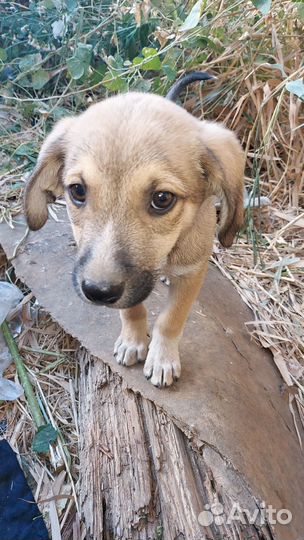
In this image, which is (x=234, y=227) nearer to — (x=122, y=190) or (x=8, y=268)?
(x=122, y=190)

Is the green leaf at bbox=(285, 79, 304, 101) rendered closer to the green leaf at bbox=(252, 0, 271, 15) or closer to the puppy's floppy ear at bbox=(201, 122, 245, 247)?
the green leaf at bbox=(252, 0, 271, 15)

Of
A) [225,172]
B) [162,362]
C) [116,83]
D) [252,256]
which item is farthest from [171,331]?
[116,83]

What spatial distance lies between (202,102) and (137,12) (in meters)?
0.77

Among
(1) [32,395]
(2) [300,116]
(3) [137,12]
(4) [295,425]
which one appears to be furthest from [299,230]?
(1) [32,395]

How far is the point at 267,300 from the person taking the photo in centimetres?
294

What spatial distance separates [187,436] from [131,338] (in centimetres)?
55

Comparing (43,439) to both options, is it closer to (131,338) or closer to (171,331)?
(131,338)

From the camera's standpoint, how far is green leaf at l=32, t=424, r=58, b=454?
7.80ft

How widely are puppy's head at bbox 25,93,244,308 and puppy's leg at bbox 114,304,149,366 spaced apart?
1.59ft

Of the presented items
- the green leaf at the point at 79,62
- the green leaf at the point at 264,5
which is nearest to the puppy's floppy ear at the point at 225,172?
the green leaf at the point at 264,5

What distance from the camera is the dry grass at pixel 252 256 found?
2414mm

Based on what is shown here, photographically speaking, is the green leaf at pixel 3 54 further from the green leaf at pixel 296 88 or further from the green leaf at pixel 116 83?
the green leaf at pixel 296 88

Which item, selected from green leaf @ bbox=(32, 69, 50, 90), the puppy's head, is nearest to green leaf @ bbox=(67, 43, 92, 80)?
green leaf @ bbox=(32, 69, 50, 90)

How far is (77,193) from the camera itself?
1.75 metres
